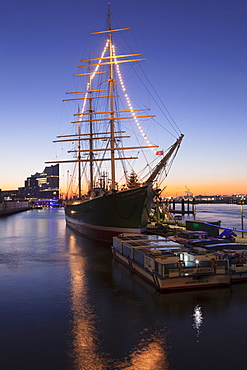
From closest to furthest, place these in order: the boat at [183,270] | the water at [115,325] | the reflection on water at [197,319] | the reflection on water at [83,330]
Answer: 1. the reflection on water at [83,330]
2. the water at [115,325]
3. the reflection on water at [197,319]
4. the boat at [183,270]

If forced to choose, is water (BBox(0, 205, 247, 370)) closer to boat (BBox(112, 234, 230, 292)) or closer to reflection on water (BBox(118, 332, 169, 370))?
reflection on water (BBox(118, 332, 169, 370))

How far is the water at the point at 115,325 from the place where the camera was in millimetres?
10125

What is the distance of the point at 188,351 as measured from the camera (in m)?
10.6

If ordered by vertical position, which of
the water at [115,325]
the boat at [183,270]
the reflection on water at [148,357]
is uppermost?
the boat at [183,270]

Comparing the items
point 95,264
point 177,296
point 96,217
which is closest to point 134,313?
point 177,296

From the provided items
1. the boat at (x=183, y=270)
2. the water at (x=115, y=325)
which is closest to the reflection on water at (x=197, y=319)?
the water at (x=115, y=325)

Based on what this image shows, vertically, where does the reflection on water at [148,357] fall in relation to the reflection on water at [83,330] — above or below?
above

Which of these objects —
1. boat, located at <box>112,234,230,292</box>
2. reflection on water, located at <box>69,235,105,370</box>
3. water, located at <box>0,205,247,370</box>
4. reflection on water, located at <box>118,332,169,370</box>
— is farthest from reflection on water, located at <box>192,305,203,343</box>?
reflection on water, located at <box>69,235,105,370</box>

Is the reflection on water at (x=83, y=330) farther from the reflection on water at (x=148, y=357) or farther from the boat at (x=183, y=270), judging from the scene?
the boat at (x=183, y=270)

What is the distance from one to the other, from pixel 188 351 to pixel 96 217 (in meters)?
30.6

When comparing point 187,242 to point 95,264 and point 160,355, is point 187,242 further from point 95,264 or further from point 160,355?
point 160,355

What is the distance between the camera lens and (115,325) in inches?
511

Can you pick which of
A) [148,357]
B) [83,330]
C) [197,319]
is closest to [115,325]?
[83,330]

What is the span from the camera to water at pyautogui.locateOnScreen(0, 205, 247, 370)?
10.1 metres
